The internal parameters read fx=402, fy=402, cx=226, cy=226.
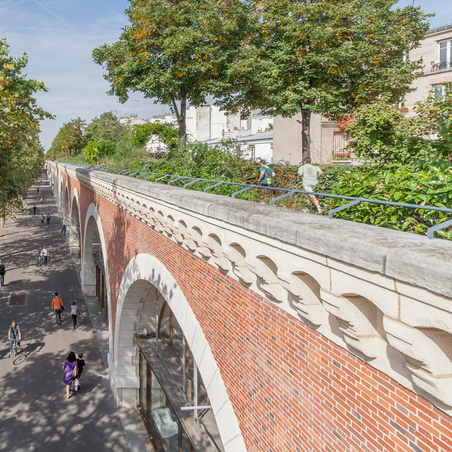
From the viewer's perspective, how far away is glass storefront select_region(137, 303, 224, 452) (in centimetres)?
816

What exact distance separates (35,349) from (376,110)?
1527 cm

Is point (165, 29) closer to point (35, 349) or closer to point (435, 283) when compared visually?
point (35, 349)

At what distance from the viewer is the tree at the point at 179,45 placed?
14852 millimetres

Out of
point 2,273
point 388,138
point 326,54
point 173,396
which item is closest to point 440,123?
point 388,138

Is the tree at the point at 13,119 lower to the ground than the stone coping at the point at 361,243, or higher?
higher

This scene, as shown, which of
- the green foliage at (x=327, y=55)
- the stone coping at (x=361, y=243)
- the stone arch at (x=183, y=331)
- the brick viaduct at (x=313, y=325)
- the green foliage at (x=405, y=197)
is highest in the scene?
the green foliage at (x=327, y=55)

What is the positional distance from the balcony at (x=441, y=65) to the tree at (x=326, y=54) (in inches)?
602

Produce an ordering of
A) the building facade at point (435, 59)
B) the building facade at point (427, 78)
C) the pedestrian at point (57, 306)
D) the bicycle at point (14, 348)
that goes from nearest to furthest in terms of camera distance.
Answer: the bicycle at point (14, 348) → the pedestrian at point (57, 306) → the building facade at point (427, 78) → the building facade at point (435, 59)

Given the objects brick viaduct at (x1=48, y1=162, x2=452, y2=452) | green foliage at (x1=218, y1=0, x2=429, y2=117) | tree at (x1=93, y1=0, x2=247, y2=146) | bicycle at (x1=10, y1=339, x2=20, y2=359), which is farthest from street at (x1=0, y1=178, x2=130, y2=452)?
green foliage at (x1=218, y1=0, x2=429, y2=117)

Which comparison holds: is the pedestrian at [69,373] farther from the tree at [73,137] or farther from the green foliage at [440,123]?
the tree at [73,137]

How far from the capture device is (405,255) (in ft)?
6.83

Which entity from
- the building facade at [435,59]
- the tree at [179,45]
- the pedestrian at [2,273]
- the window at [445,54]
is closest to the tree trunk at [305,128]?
the tree at [179,45]

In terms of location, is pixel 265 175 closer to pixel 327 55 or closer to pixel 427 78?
pixel 327 55

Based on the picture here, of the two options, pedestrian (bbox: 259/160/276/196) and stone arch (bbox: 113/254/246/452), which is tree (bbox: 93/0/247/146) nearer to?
stone arch (bbox: 113/254/246/452)
